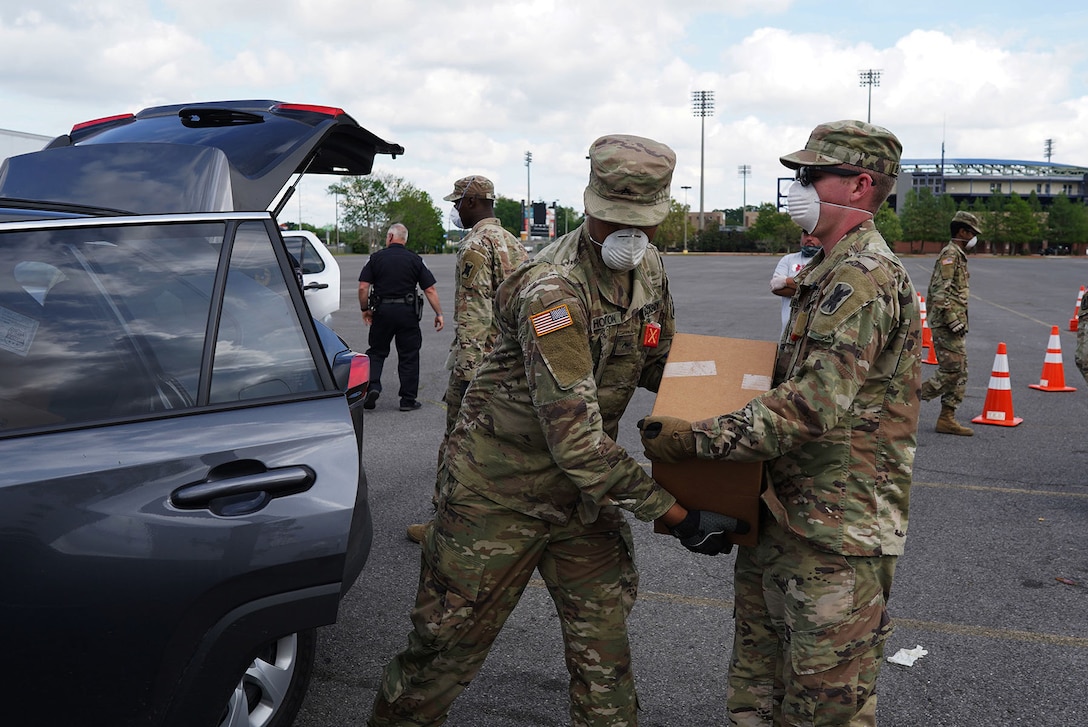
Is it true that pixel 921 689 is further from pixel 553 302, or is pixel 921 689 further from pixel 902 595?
pixel 553 302

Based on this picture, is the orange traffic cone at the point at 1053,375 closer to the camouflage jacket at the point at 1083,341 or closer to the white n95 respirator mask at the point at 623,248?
the camouflage jacket at the point at 1083,341

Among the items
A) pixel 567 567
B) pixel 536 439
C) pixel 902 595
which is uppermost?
pixel 536 439

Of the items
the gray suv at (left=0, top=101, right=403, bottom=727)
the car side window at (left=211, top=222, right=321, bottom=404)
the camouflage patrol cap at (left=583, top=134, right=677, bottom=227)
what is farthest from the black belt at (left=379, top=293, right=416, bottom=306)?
the camouflage patrol cap at (left=583, top=134, right=677, bottom=227)

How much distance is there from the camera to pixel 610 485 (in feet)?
8.14

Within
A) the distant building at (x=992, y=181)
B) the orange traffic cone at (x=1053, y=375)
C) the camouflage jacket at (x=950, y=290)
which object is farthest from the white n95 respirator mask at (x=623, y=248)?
the distant building at (x=992, y=181)

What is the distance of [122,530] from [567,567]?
1.18 metres

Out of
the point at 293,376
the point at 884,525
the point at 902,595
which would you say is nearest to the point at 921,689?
the point at 902,595

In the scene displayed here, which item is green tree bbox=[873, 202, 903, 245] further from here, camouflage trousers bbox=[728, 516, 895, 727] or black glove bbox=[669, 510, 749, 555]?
black glove bbox=[669, 510, 749, 555]

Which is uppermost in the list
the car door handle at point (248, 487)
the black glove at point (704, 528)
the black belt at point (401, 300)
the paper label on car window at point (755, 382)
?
the paper label on car window at point (755, 382)

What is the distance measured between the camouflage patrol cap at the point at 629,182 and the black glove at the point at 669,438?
1.73 ft

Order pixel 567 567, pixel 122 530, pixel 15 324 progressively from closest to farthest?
pixel 122 530 → pixel 15 324 → pixel 567 567

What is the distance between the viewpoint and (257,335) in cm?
264

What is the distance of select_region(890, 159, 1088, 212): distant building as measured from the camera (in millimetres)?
126875

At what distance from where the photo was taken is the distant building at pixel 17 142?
43.5 feet
